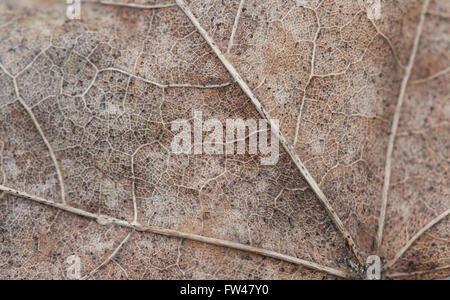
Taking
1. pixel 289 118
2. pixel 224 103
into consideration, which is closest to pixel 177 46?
pixel 224 103

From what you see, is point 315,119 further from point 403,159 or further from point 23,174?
point 23,174
